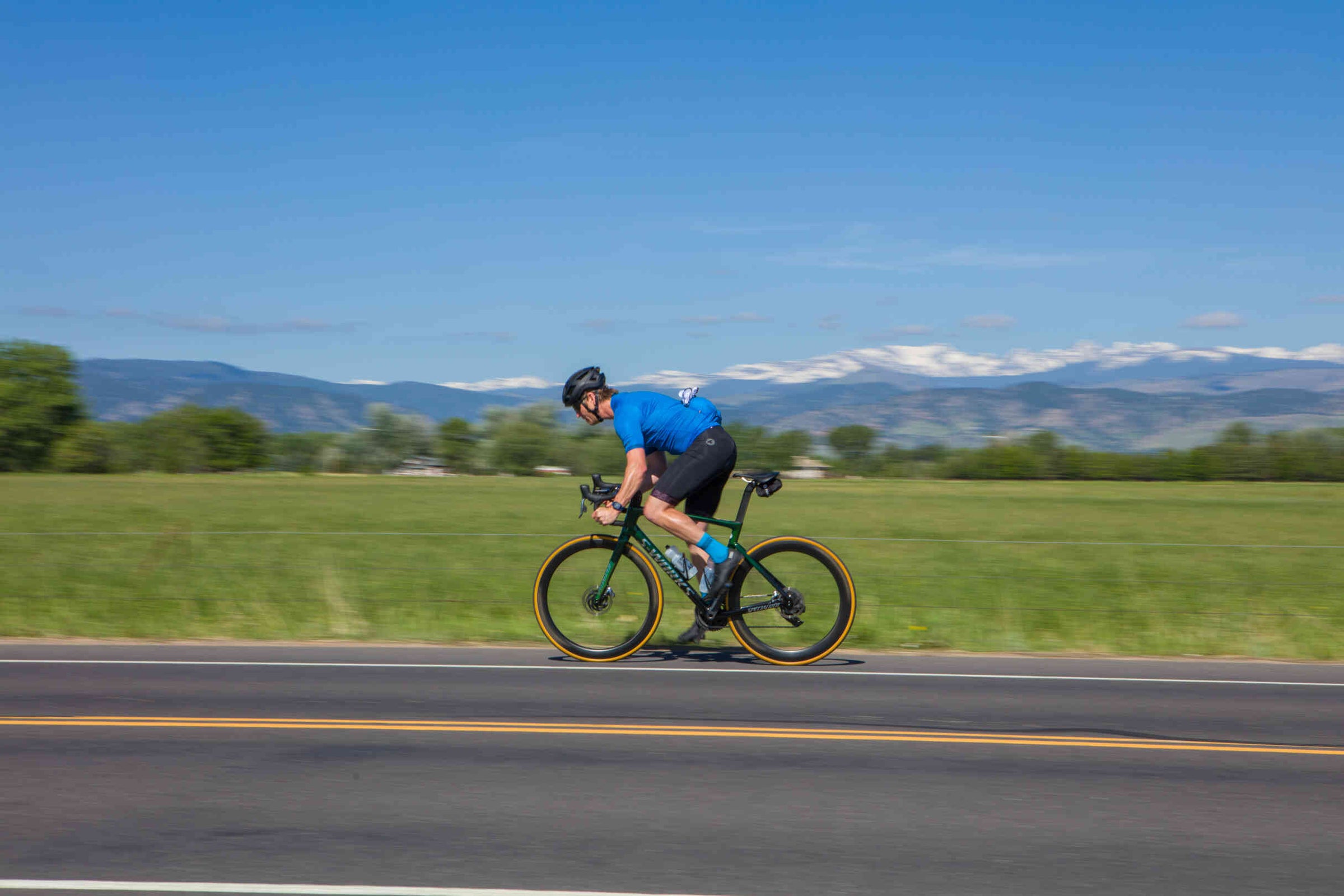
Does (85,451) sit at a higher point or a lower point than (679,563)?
lower

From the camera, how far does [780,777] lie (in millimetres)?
5176

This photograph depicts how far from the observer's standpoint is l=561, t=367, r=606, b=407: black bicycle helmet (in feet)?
26.2

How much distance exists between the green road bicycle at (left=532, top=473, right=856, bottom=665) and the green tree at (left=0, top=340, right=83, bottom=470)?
126ft

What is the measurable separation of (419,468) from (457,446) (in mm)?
1775

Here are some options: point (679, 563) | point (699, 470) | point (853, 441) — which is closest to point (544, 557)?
point (679, 563)

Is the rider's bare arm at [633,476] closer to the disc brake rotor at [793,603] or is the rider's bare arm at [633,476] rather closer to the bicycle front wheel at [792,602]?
the bicycle front wheel at [792,602]

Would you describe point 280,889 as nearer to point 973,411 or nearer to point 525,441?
point 525,441

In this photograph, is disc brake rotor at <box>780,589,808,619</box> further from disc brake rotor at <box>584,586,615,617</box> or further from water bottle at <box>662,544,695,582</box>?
disc brake rotor at <box>584,586,615,617</box>

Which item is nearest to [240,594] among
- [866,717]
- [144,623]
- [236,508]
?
[144,623]

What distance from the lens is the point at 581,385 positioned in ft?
26.3

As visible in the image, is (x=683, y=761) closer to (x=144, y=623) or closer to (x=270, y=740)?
(x=270, y=740)

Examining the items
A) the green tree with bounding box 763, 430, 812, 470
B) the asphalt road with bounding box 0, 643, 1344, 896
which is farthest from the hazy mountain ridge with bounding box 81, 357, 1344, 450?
the asphalt road with bounding box 0, 643, 1344, 896

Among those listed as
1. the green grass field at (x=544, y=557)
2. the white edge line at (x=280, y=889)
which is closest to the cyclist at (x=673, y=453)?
the green grass field at (x=544, y=557)

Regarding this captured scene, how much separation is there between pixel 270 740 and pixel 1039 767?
3.72 meters
